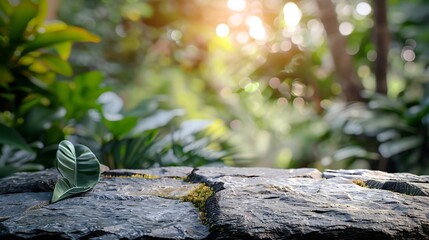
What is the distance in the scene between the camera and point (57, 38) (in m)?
2.06

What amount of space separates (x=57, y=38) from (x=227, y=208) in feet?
4.86

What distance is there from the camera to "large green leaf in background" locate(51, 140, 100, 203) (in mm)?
1031

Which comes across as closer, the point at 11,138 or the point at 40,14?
the point at 11,138

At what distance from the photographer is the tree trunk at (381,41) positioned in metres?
2.89

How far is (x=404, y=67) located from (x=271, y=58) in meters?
2.32

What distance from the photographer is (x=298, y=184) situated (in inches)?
44.6

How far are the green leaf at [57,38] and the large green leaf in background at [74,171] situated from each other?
1.03 metres

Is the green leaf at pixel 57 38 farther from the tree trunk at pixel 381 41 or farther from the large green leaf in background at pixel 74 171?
the tree trunk at pixel 381 41

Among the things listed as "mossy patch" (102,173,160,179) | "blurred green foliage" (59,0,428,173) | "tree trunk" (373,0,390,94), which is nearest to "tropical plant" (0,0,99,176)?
"mossy patch" (102,173,160,179)

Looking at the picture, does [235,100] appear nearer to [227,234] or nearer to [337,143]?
[337,143]

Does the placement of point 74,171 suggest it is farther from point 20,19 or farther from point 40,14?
point 40,14

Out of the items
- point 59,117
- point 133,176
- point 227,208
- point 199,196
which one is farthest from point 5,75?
point 227,208

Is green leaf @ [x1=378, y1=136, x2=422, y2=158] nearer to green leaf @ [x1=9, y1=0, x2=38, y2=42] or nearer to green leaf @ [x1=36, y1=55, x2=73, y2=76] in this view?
green leaf @ [x1=36, y1=55, x2=73, y2=76]

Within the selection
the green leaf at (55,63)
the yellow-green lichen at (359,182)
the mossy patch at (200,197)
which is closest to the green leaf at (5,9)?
the green leaf at (55,63)
